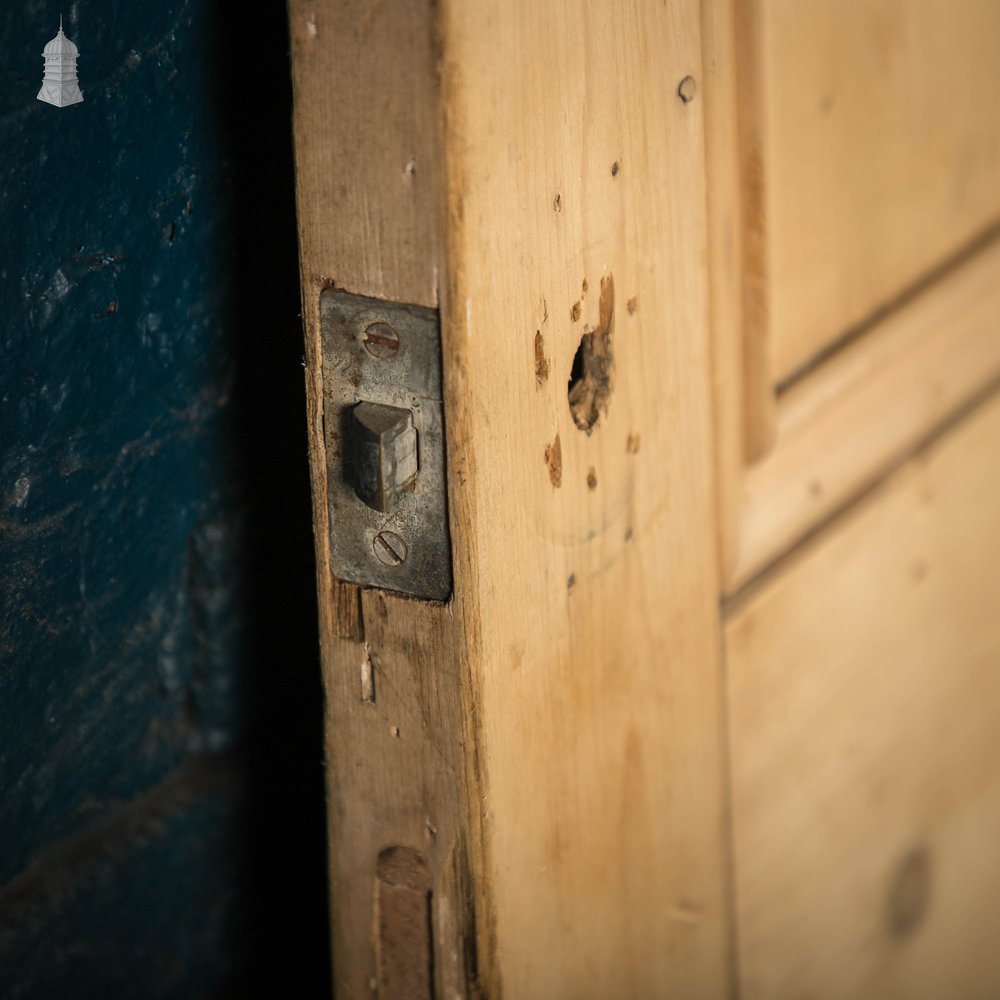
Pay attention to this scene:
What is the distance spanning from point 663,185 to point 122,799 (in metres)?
0.46

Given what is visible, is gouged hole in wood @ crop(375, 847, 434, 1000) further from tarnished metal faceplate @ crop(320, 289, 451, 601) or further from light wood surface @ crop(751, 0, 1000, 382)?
light wood surface @ crop(751, 0, 1000, 382)

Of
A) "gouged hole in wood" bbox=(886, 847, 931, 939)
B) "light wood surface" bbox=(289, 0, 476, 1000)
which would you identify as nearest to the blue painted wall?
"light wood surface" bbox=(289, 0, 476, 1000)

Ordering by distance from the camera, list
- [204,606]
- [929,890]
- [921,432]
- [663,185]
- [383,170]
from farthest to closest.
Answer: [929,890] → [921,432] → [204,606] → [663,185] → [383,170]

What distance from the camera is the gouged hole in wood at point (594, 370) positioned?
635 mm

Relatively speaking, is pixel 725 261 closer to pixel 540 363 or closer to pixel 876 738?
pixel 540 363

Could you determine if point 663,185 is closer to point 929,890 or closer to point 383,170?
point 383,170

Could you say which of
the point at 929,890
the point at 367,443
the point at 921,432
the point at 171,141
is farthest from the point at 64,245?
the point at 929,890

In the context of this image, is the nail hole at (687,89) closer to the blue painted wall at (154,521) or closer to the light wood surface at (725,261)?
the light wood surface at (725,261)

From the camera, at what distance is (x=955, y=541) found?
40.2 inches

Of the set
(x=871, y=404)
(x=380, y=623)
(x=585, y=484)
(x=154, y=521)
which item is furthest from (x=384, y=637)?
(x=871, y=404)

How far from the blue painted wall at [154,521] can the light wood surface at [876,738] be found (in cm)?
27

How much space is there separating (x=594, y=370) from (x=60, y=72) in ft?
0.90

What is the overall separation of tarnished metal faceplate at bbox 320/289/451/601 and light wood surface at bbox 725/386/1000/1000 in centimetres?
29

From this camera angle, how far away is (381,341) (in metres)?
0.56
